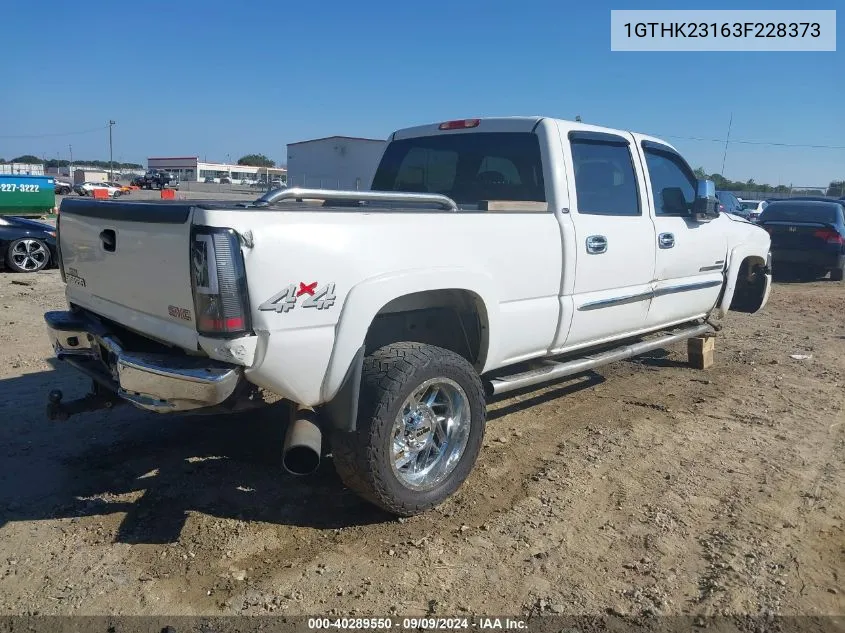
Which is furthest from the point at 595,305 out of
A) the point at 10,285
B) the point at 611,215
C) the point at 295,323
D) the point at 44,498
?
the point at 10,285

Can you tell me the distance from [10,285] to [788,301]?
11.9 meters

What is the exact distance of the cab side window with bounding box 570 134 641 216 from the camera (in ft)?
15.0

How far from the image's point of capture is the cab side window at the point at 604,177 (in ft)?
15.0

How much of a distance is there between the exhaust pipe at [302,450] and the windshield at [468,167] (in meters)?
2.25

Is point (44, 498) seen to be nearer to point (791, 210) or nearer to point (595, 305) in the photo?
point (595, 305)

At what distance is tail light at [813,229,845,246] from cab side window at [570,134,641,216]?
10414 mm

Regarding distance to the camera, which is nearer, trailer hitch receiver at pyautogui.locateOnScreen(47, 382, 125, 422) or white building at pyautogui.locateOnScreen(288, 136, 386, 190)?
trailer hitch receiver at pyautogui.locateOnScreen(47, 382, 125, 422)

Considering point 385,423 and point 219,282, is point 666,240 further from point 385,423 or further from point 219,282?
point 219,282

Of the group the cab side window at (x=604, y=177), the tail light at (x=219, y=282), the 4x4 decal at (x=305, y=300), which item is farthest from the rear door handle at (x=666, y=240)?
the tail light at (x=219, y=282)

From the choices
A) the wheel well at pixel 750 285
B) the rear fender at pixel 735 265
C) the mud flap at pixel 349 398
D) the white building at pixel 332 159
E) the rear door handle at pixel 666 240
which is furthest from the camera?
the white building at pixel 332 159

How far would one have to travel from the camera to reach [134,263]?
10.7 ft

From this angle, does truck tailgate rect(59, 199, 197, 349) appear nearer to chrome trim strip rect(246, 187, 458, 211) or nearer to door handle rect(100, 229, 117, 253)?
door handle rect(100, 229, 117, 253)

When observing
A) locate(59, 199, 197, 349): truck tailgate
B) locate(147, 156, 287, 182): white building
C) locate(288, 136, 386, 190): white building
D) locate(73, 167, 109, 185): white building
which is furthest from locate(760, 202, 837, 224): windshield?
locate(147, 156, 287, 182): white building

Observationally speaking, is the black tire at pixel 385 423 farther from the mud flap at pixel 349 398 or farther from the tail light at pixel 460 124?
the tail light at pixel 460 124
